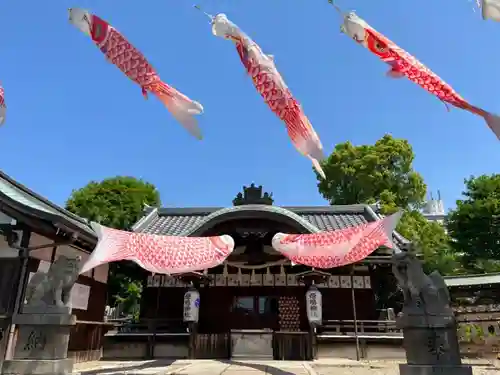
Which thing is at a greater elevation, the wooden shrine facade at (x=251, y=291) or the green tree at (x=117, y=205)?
the green tree at (x=117, y=205)

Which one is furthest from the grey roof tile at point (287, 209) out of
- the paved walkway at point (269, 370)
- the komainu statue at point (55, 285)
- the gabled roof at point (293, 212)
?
the komainu statue at point (55, 285)

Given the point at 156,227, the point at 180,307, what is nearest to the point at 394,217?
the point at 180,307

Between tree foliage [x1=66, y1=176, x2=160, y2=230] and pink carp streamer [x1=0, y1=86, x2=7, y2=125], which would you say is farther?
tree foliage [x1=66, y1=176, x2=160, y2=230]

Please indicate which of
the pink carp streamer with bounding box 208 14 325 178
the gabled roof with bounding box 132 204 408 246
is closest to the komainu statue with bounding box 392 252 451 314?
the pink carp streamer with bounding box 208 14 325 178

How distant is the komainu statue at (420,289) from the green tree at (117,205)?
21.8 m

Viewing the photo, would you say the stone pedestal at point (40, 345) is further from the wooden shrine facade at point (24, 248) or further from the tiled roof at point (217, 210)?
the tiled roof at point (217, 210)

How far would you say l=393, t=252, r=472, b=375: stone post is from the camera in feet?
25.8

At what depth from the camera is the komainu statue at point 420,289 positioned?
8250mm

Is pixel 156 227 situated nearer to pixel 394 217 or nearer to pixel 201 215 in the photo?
pixel 201 215

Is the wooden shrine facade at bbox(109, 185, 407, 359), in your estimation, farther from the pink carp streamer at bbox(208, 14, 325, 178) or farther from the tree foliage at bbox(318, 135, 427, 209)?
the tree foliage at bbox(318, 135, 427, 209)

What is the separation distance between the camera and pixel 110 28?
9.09 metres

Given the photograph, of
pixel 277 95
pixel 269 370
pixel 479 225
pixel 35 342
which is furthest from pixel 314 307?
pixel 479 225

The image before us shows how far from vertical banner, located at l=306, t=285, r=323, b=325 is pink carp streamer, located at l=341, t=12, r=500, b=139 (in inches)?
375

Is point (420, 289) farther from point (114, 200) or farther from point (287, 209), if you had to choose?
point (114, 200)
